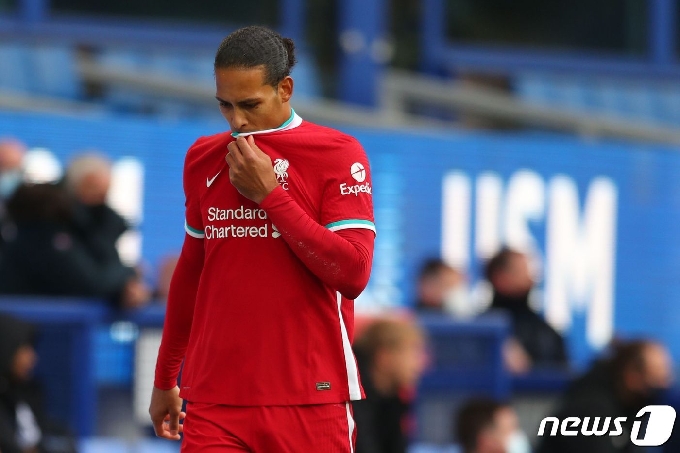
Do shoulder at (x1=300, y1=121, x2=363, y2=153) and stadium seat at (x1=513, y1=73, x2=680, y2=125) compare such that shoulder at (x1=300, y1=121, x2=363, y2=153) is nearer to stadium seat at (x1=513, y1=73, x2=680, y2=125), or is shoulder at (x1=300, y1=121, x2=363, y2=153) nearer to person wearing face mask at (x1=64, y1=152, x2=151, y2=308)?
person wearing face mask at (x1=64, y1=152, x2=151, y2=308)

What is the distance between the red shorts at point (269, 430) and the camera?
310 cm

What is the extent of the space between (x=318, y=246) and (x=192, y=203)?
0.47m

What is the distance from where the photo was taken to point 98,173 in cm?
729

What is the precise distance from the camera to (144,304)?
276 inches

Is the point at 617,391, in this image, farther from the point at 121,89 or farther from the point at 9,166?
the point at 121,89

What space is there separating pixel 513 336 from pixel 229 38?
17.5 ft

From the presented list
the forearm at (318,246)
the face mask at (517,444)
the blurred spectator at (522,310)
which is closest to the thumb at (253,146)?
the forearm at (318,246)

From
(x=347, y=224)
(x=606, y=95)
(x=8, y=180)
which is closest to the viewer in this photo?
(x=347, y=224)

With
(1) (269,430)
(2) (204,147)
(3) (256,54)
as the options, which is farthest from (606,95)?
(1) (269,430)

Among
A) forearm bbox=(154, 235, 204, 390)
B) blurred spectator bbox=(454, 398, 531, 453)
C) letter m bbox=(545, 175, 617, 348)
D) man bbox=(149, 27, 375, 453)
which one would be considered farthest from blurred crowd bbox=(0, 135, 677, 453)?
man bbox=(149, 27, 375, 453)

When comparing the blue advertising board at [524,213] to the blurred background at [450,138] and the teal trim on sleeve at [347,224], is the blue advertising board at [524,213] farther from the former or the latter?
the teal trim on sleeve at [347,224]

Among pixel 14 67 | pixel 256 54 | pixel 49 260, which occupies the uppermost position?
pixel 256 54

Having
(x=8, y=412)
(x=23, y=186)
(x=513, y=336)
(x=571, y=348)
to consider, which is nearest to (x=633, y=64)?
(x=571, y=348)

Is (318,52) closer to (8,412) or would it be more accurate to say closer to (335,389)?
(8,412)
